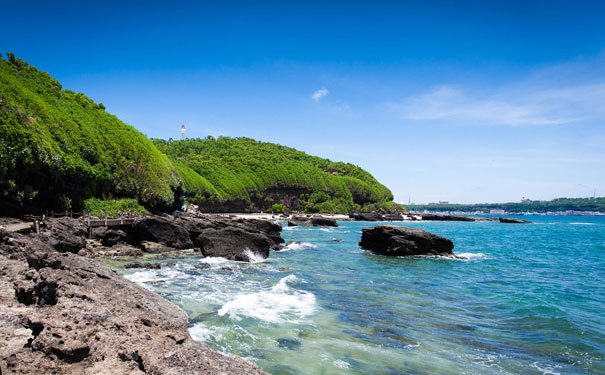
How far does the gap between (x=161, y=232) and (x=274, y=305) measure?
58.8ft

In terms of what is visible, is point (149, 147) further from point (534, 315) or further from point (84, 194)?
point (534, 315)

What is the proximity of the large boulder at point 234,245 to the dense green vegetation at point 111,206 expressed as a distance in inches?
558

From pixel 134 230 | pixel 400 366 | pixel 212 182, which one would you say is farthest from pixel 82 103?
pixel 212 182

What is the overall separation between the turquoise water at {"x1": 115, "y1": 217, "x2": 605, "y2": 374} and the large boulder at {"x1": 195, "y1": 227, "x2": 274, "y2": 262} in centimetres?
122

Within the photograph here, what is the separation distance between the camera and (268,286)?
15766mm

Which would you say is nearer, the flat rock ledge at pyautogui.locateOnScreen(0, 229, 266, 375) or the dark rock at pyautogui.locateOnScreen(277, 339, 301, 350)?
the flat rock ledge at pyautogui.locateOnScreen(0, 229, 266, 375)

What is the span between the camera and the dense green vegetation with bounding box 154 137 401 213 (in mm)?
109006

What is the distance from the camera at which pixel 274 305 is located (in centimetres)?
1256

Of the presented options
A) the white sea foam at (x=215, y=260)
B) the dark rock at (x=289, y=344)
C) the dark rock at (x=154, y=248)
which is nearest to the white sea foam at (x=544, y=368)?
the dark rock at (x=289, y=344)

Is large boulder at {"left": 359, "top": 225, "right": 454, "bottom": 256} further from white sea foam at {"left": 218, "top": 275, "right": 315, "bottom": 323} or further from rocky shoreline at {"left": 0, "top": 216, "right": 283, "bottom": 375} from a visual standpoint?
rocky shoreline at {"left": 0, "top": 216, "right": 283, "bottom": 375}

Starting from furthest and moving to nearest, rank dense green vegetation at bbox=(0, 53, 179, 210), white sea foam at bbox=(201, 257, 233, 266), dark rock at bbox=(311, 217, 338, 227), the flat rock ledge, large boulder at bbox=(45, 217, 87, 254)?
dark rock at bbox=(311, 217, 338, 227)
dense green vegetation at bbox=(0, 53, 179, 210)
white sea foam at bbox=(201, 257, 233, 266)
large boulder at bbox=(45, 217, 87, 254)
the flat rock ledge

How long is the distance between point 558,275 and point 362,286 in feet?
44.6

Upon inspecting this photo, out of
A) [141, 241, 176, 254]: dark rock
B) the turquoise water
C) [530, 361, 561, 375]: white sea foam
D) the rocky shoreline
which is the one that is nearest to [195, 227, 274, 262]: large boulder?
the turquoise water

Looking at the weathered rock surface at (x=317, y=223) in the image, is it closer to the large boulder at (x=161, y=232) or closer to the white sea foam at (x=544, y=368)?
the large boulder at (x=161, y=232)
